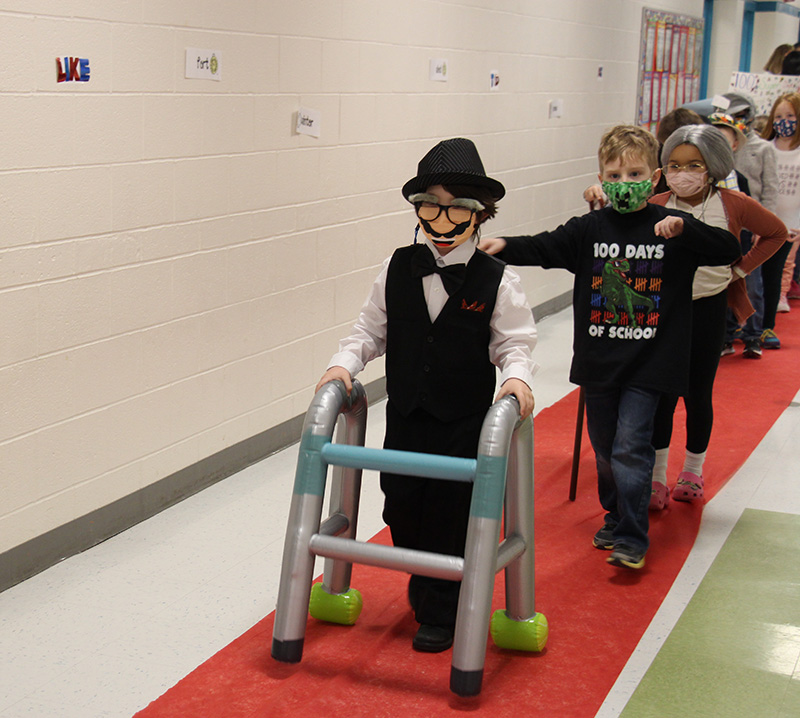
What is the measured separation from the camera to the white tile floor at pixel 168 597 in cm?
242

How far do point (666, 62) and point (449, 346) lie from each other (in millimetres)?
7058

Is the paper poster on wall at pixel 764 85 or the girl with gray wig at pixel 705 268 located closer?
the girl with gray wig at pixel 705 268

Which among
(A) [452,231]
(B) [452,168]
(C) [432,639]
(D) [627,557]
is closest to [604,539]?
(D) [627,557]

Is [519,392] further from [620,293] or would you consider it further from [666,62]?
[666,62]

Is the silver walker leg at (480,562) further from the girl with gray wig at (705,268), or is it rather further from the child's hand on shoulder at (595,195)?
the child's hand on shoulder at (595,195)

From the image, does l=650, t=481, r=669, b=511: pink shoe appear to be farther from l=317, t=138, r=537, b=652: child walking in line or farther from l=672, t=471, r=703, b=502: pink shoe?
l=317, t=138, r=537, b=652: child walking in line

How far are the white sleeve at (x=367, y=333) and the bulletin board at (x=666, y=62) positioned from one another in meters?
6.13

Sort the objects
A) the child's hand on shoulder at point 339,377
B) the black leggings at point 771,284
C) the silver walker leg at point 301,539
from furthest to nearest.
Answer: the black leggings at point 771,284 → the child's hand on shoulder at point 339,377 → the silver walker leg at point 301,539

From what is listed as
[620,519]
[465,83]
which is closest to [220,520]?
[620,519]

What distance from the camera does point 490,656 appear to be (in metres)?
2.55

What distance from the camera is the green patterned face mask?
9.52 feet

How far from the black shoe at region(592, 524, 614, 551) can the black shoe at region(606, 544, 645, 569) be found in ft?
0.54

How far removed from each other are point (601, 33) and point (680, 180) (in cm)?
431

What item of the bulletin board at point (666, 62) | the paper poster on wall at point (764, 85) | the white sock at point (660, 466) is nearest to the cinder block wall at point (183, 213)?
the white sock at point (660, 466)
